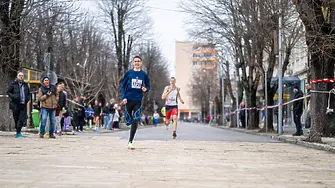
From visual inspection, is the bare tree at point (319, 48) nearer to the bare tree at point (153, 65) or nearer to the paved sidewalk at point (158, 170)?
the paved sidewalk at point (158, 170)

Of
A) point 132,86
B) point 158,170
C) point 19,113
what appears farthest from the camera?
point 19,113

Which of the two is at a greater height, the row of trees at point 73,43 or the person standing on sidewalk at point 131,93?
the row of trees at point 73,43

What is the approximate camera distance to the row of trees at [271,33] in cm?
1389

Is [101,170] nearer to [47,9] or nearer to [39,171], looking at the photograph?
[39,171]

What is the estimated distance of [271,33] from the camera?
78.1 feet

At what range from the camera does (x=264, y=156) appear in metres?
9.91

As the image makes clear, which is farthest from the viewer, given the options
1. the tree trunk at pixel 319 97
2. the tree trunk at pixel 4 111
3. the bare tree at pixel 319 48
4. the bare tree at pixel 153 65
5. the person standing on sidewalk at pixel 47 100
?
the bare tree at pixel 153 65

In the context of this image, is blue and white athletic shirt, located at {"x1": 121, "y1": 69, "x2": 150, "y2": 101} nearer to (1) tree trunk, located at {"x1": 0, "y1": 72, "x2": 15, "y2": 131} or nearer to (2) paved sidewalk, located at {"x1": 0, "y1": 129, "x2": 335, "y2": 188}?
(2) paved sidewalk, located at {"x1": 0, "y1": 129, "x2": 335, "y2": 188}

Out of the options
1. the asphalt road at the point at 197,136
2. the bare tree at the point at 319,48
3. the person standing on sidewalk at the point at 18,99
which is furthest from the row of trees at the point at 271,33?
the person standing on sidewalk at the point at 18,99

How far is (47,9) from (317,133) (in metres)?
11.5

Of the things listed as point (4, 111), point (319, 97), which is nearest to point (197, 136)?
point (319, 97)

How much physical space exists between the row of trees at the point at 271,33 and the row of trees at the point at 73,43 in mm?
7710

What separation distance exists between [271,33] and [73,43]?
25.2m

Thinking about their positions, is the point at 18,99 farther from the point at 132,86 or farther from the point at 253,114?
the point at 253,114
